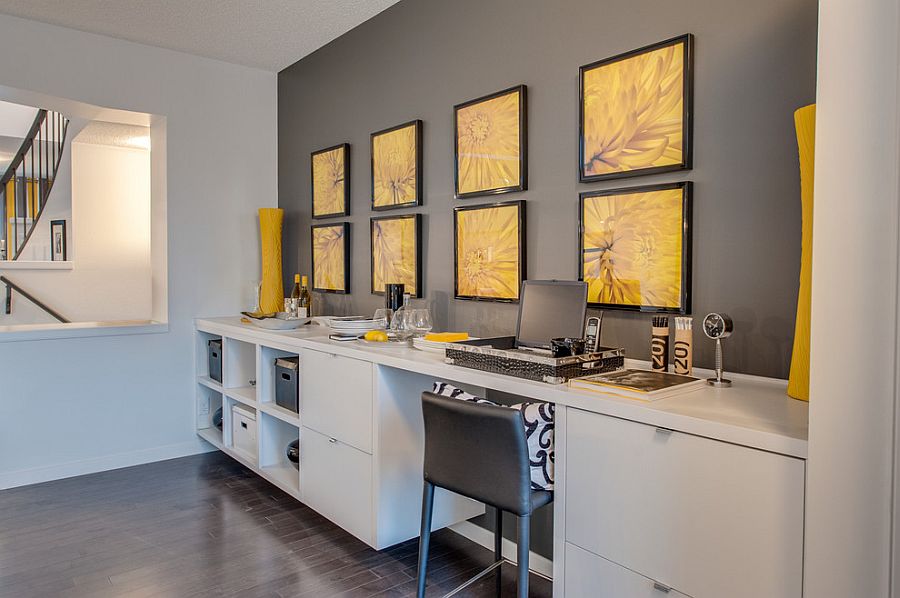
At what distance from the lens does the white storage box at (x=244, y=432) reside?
3467 millimetres

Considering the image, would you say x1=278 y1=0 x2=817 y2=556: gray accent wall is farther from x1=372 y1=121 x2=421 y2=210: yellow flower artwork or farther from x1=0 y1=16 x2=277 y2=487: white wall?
x1=0 y1=16 x2=277 y2=487: white wall

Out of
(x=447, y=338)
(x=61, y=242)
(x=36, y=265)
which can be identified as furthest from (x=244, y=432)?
(x=61, y=242)

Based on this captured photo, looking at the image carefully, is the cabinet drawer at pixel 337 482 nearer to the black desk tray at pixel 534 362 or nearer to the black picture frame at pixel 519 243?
the black desk tray at pixel 534 362

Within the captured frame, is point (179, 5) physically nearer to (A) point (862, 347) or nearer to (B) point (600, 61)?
(B) point (600, 61)

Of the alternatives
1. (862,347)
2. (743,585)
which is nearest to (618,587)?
(743,585)

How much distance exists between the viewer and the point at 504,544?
259cm

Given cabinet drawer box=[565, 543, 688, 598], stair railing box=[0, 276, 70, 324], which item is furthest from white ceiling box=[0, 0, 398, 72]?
stair railing box=[0, 276, 70, 324]


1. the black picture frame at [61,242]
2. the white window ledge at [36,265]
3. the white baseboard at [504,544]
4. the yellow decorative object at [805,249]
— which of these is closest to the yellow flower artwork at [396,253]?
the white baseboard at [504,544]

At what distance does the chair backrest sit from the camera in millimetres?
1660

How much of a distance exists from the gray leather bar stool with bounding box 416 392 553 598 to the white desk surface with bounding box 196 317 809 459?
7.0 inches

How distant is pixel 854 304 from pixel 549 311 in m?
1.11

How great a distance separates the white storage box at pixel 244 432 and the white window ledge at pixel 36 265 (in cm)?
340

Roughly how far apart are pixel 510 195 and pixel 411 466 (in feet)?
3.88

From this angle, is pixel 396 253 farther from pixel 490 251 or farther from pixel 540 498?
pixel 540 498
